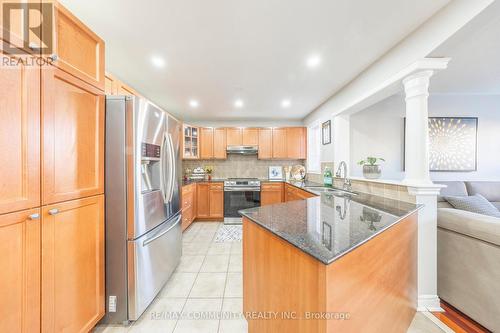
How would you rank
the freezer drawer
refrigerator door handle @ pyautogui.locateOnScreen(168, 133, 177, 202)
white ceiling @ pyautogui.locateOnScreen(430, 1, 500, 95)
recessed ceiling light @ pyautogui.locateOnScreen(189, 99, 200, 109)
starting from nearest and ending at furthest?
white ceiling @ pyautogui.locateOnScreen(430, 1, 500, 95), the freezer drawer, refrigerator door handle @ pyautogui.locateOnScreen(168, 133, 177, 202), recessed ceiling light @ pyautogui.locateOnScreen(189, 99, 200, 109)

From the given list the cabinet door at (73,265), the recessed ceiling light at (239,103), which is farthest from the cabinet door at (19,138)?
the recessed ceiling light at (239,103)

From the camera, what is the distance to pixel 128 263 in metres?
1.47

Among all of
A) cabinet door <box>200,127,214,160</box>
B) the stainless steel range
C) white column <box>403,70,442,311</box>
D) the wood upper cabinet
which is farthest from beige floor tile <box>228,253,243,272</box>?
cabinet door <box>200,127,214,160</box>

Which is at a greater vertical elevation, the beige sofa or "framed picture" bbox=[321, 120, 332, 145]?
"framed picture" bbox=[321, 120, 332, 145]

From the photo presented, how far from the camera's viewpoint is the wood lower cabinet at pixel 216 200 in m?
4.36

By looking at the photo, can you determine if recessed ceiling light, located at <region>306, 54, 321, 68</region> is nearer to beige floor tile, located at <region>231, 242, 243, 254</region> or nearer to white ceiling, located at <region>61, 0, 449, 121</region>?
white ceiling, located at <region>61, 0, 449, 121</region>

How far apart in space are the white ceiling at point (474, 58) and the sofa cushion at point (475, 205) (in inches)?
63.6

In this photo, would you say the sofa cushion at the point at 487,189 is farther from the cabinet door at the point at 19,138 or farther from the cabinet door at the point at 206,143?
the cabinet door at the point at 19,138

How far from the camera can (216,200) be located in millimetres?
4367

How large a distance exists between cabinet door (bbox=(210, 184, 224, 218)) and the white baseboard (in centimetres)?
345

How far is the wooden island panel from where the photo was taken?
731mm

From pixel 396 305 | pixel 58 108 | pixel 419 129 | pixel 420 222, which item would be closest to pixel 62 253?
pixel 58 108

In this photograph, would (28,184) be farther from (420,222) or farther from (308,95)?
(308,95)

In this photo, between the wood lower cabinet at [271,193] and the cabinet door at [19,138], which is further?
the wood lower cabinet at [271,193]
